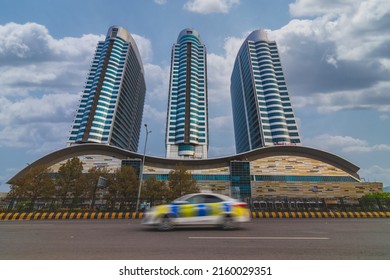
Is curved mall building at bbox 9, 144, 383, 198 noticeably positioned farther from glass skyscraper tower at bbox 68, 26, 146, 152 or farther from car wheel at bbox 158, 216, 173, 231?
car wheel at bbox 158, 216, 173, 231

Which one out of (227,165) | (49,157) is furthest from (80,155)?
(227,165)

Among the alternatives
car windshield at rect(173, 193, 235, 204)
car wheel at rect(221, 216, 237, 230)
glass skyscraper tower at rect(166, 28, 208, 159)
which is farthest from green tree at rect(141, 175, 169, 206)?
glass skyscraper tower at rect(166, 28, 208, 159)

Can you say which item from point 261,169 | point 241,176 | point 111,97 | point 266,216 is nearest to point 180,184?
point 266,216

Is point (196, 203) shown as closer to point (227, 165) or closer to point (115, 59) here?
point (227, 165)

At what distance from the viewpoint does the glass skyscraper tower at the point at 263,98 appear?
84306 mm

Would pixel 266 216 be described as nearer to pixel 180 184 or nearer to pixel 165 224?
pixel 165 224

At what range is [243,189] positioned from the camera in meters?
61.9

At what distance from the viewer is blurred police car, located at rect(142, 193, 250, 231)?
8898mm

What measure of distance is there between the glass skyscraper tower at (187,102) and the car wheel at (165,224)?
7745cm

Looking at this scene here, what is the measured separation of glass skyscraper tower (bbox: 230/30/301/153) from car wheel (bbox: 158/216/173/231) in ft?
252

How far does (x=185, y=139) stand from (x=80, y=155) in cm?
3887

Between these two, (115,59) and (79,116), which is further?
(115,59)

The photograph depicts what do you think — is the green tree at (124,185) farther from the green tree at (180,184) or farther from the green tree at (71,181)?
the green tree at (180,184)

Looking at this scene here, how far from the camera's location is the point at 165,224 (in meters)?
8.88
